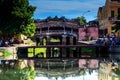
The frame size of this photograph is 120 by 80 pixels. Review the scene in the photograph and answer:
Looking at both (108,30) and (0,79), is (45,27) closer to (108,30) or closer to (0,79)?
(108,30)

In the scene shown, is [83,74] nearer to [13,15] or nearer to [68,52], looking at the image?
[13,15]

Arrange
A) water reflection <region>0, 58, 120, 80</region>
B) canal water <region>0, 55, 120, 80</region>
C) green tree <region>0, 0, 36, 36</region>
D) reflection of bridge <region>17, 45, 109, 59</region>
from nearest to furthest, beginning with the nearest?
canal water <region>0, 55, 120, 80</region> < water reflection <region>0, 58, 120, 80</region> < green tree <region>0, 0, 36, 36</region> < reflection of bridge <region>17, 45, 109, 59</region>

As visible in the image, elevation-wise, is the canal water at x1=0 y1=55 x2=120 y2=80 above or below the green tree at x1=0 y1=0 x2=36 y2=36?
below

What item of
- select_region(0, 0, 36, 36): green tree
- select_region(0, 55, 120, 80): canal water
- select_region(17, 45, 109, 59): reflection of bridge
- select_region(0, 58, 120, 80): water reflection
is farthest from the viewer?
select_region(17, 45, 109, 59): reflection of bridge

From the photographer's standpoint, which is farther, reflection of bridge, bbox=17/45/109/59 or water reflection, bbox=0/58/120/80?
reflection of bridge, bbox=17/45/109/59

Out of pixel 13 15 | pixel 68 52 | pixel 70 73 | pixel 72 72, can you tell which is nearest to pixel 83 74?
pixel 70 73

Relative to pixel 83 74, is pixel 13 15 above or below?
above

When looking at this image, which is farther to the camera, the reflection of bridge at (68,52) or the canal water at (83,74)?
the reflection of bridge at (68,52)

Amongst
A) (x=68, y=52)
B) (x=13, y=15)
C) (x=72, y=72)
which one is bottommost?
(x=68, y=52)

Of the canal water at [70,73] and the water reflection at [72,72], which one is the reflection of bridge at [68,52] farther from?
the canal water at [70,73]

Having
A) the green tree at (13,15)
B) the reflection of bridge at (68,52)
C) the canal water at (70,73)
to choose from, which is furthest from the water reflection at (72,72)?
the reflection of bridge at (68,52)

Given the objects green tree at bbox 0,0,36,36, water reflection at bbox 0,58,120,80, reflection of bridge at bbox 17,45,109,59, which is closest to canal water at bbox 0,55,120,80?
water reflection at bbox 0,58,120,80

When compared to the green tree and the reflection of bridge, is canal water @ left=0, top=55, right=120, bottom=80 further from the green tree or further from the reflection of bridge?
the reflection of bridge

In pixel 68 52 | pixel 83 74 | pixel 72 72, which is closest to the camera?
pixel 83 74
